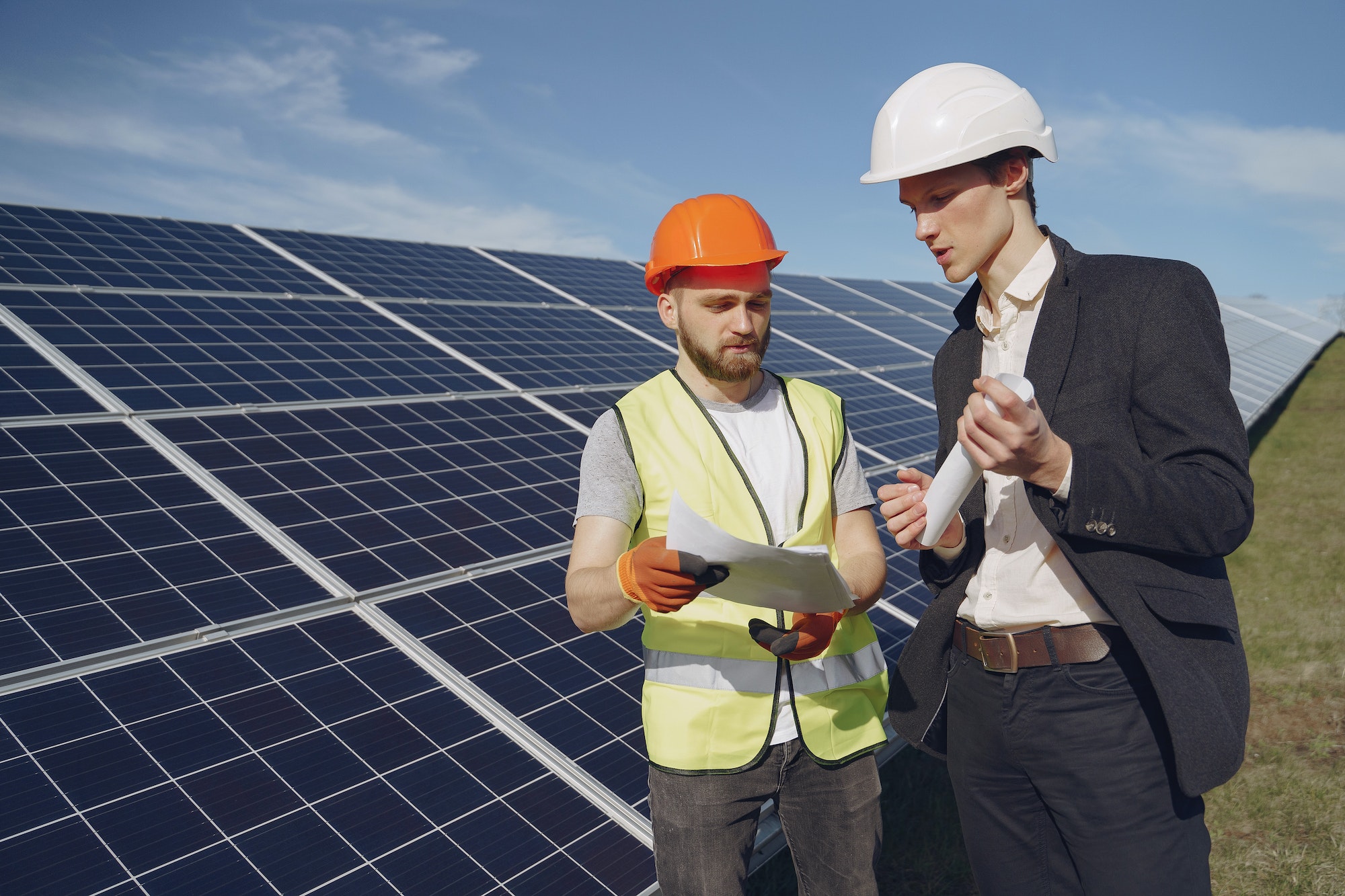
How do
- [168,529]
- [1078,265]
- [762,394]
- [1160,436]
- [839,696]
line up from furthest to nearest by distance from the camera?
[168,529]
[762,394]
[839,696]
[1078,265]
[1160,436]

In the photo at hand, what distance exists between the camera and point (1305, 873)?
524cm

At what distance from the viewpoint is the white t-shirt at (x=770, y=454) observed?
2.97m

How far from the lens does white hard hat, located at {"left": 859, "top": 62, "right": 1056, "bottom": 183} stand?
2.66 m

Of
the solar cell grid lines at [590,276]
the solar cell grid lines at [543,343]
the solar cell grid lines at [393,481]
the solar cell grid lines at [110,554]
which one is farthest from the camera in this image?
the solar cell grid lines at [590,276]

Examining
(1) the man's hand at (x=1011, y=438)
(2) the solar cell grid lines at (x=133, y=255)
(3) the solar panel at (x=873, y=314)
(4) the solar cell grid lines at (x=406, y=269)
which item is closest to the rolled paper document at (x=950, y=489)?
(1) the man's hand at (x=1011, y=438)

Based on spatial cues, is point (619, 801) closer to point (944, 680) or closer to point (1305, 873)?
point (944, 680)

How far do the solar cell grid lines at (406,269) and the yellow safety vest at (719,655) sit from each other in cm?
848

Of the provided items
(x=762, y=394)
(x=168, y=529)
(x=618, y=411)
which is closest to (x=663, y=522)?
(x=618, y=411)

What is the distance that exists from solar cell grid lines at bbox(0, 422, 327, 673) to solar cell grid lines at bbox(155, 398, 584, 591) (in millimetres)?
316

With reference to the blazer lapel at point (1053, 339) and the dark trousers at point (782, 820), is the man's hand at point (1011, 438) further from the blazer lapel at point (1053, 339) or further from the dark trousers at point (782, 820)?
the dark trousers at point (782, 820)

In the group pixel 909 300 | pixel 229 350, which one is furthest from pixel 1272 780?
pixel 909 300

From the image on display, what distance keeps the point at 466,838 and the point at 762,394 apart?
210 centimetres

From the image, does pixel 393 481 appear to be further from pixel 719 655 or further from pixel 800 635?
pixel 800 635

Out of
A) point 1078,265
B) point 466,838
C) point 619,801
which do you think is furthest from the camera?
point 619,801
